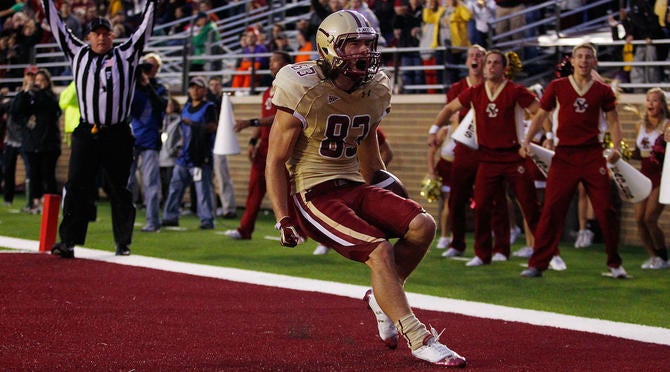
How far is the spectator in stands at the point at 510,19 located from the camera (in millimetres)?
16453

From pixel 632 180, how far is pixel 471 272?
1.62m

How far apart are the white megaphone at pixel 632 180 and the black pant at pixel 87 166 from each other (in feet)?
14.0

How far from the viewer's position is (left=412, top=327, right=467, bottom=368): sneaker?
570 cm

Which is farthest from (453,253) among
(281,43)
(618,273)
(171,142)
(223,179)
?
(281,43)

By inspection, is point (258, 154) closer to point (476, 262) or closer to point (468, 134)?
point (468, 134)

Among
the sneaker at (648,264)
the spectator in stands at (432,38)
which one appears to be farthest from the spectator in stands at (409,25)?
the sneaker at (648,264)

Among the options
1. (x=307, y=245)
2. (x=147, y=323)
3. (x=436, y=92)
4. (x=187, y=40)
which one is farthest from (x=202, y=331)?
(x=187, y=40)

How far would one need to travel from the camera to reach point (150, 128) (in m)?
13.6

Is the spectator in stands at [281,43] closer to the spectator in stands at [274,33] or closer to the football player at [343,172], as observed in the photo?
the spectator in stands at [274,33]

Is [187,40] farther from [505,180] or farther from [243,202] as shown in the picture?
[505,180]

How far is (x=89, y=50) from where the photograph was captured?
412 inches

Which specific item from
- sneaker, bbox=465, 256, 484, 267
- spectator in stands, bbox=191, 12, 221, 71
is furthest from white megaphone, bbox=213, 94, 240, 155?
spectator in stands, bbox=191, 12, 221, 71

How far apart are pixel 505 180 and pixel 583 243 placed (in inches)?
104

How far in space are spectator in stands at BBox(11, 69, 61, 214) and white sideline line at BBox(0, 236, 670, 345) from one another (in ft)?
12.9
